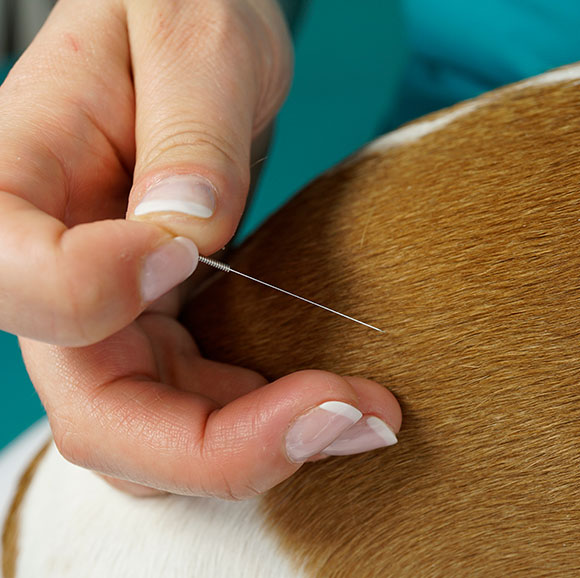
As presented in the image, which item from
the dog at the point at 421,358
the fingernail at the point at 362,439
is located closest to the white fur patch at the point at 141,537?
the dog at the point at 421,358

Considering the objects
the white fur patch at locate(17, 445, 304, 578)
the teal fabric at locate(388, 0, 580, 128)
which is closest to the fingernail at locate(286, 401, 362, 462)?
the white fur patch at locate(17, 445, 304, 578)

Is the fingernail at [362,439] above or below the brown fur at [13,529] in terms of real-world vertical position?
above

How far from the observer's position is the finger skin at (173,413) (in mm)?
590

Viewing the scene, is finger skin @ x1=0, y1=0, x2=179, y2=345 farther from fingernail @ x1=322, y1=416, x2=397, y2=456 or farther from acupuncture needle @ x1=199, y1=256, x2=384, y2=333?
fingernail @ x1=322, y1=416, x2=397, y2=456

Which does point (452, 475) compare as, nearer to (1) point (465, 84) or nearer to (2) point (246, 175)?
(2) point (246, 175)

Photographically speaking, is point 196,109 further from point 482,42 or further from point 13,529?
point 482,42

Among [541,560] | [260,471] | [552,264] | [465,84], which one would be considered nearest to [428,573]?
[541,560]

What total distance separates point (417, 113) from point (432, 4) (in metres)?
0.22

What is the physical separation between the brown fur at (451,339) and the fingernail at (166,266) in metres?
0.17

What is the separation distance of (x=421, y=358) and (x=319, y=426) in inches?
4.3

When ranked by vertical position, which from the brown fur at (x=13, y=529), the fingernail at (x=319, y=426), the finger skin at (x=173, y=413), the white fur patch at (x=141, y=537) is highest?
the fingernail at (x=319, y=426)

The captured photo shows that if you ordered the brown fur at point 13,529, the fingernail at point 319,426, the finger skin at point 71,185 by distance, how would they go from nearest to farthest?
the finger skin at point 71,185 → the fingernail at point 319,426 → the brown fur at point 13,529

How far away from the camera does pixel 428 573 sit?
0.65m

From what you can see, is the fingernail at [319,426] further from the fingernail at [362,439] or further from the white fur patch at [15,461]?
the white fur patch at [15,461]
